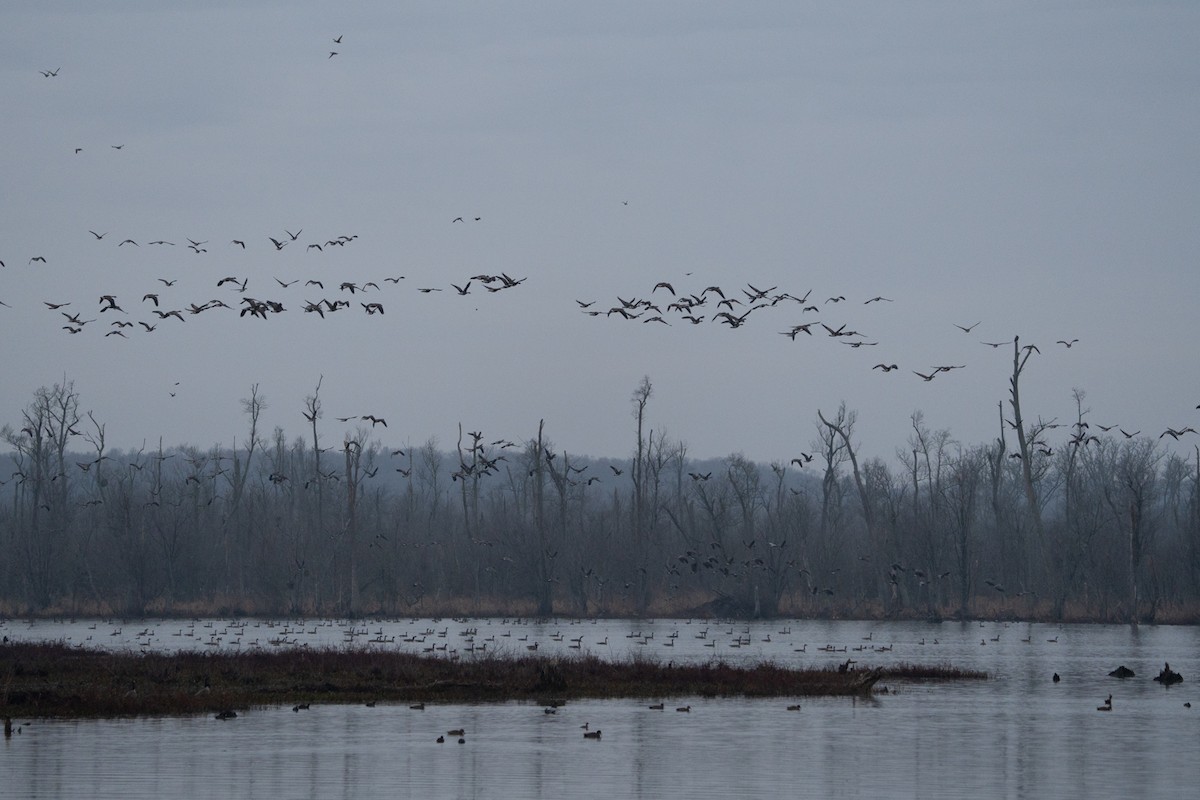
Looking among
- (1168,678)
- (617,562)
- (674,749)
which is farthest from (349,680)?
(617,562)

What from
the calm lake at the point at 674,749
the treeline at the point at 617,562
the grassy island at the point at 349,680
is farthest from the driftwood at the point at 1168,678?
the treeline at the point at 617,562

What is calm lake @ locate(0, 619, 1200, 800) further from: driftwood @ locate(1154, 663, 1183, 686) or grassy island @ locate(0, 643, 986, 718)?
grassy island @ locate(0, 643, 986, 718)

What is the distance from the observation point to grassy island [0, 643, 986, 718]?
3300 centimetres

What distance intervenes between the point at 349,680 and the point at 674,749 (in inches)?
533

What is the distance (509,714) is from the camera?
33.2 meters

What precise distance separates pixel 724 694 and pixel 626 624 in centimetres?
4075

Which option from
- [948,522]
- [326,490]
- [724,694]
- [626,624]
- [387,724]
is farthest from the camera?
[326,490]

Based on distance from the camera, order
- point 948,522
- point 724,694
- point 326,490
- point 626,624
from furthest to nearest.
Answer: point 326,490, point 948,522, point 626,624, point 724,694

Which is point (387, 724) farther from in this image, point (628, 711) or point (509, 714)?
point (628, 711)

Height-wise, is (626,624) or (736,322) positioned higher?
(736,322)

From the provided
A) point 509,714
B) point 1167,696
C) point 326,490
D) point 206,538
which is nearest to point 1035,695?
point 1167,696

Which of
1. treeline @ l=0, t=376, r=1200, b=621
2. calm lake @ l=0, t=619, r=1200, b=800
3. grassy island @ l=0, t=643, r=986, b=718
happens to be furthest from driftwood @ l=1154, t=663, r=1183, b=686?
treeline @ l=0, t=376, r=1200, b=621

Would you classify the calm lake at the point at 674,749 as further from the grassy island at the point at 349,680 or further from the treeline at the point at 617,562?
the treeline at the point at 617,562

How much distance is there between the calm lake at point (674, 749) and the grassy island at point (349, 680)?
3.84 ft
